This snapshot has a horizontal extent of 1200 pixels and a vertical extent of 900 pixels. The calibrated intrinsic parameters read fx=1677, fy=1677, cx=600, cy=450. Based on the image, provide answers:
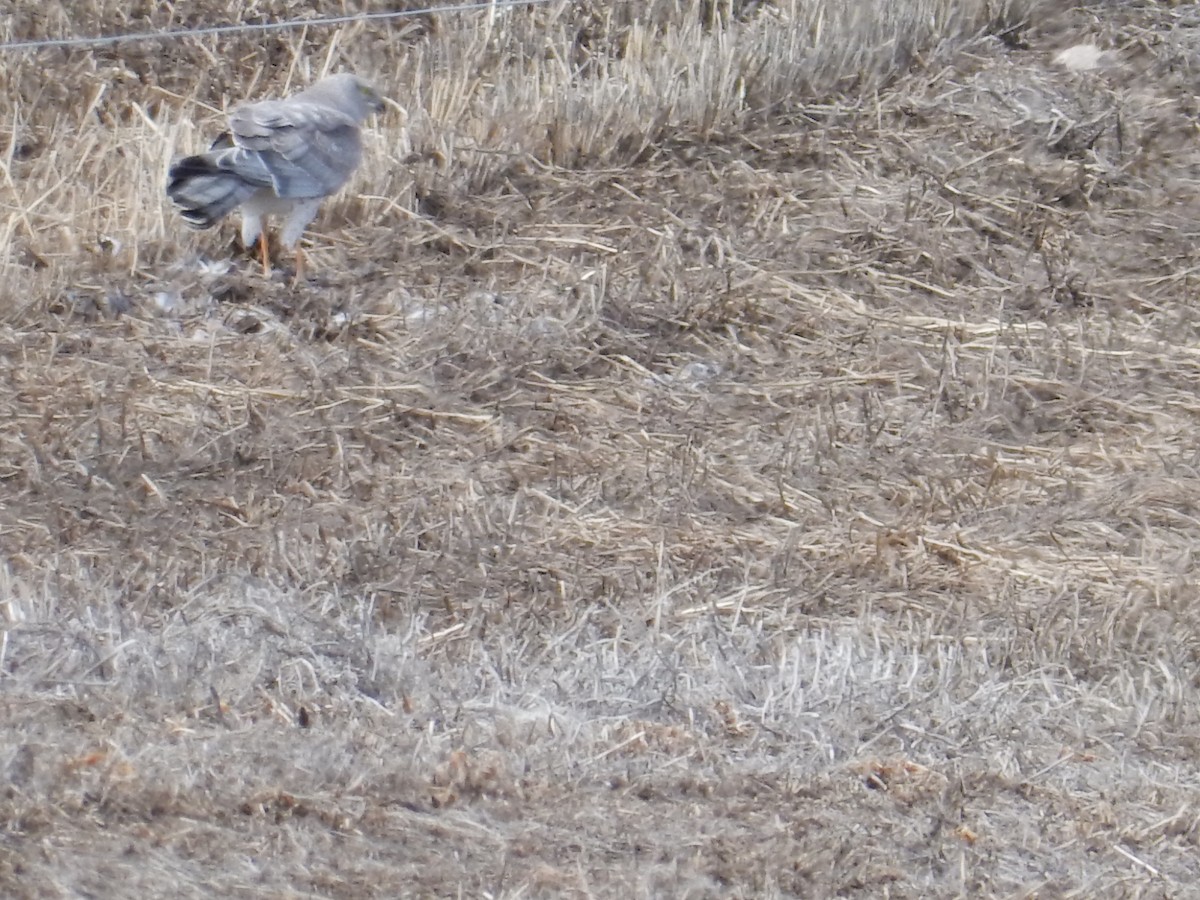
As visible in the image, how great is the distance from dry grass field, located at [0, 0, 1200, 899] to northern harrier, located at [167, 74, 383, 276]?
0.30 meters

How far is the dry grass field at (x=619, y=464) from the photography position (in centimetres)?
332

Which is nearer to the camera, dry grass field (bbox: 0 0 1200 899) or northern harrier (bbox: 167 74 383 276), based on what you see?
dry grass field (bbox: 0 0 1200 899)

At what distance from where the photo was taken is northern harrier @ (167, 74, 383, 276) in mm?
6059

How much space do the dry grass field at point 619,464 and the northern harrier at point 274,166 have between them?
0.30 m

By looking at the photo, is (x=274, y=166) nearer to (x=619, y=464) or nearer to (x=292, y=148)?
(x=292, y=148)

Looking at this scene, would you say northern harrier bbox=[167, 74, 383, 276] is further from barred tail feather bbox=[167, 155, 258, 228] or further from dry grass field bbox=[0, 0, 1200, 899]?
dry grass field bbox=[0, 0, 1200, 899]

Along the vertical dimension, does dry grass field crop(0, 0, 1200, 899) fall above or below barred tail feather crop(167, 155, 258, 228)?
below

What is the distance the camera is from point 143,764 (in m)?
3.36

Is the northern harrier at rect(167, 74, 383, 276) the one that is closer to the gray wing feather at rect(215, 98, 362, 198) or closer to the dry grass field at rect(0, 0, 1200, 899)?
the gray wing feather at rect(215, 98, 362, 198)

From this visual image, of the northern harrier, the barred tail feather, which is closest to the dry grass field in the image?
the northern harrier

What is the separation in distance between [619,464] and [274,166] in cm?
186

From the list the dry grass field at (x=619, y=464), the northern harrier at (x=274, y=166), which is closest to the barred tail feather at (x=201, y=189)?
the northern harrier at (x=274, y=166)

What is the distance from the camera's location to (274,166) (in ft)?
20.2

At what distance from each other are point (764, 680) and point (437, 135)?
4002 millimetres
